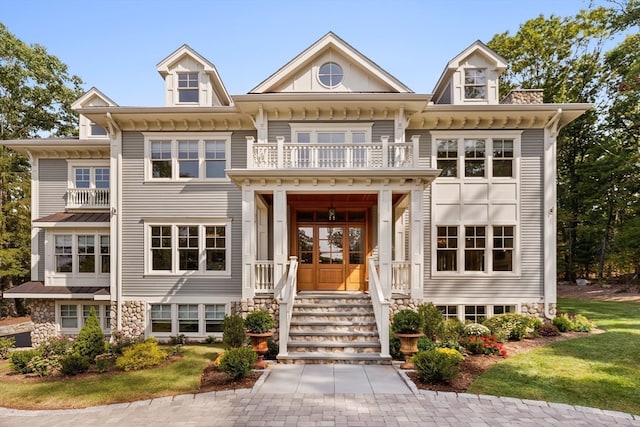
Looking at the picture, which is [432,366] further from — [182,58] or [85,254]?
[182,58]

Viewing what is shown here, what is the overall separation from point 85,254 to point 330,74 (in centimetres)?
1101

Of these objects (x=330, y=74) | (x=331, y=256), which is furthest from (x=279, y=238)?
(x=330, y=74)

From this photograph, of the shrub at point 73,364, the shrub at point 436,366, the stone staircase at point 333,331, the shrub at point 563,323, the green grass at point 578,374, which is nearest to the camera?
the green grass at point 578,374

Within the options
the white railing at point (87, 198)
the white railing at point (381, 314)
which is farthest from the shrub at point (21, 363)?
the white railing at point (381, 314)

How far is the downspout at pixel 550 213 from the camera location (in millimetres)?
11430

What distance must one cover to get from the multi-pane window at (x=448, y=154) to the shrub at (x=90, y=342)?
38.0 feet

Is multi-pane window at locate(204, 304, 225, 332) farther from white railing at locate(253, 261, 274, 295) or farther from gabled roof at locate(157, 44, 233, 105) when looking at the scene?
gabled roof at locate(157, 44, 233, 105)

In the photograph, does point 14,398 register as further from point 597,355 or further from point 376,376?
point 597,355

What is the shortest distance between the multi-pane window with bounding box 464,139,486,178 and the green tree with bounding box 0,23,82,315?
2194 centimetres

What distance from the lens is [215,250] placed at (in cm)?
1180

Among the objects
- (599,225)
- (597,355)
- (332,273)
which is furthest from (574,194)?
(332,273)

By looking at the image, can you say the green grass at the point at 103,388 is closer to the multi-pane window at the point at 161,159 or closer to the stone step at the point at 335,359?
the stone step at the point at 335,359

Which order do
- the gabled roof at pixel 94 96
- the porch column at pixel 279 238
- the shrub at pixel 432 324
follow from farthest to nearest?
the gabled roof at pixel 94 96 → the porch column at pixel 279 238 → the shrub at pixel 432 324

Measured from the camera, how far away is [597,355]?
26.9 feet
